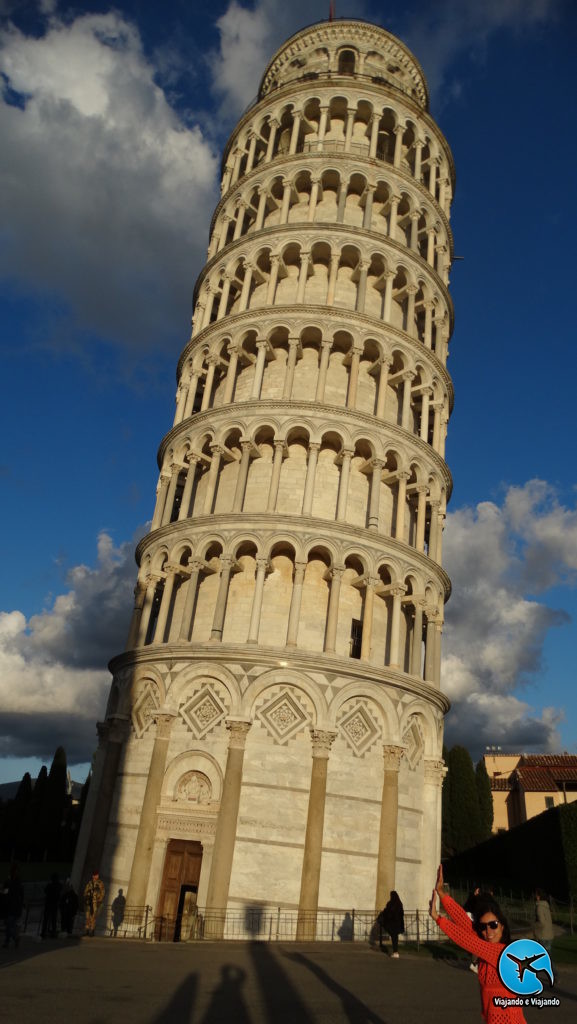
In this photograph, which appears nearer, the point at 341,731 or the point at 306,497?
→ the point at 341,731

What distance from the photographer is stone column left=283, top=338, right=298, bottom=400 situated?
29.6m

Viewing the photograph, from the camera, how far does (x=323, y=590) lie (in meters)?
27.0

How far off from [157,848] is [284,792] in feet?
14.3

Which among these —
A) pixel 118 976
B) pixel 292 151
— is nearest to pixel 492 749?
pixel 292 151

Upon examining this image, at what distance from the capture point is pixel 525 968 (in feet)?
13.9

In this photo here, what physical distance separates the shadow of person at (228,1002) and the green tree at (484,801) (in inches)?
1860

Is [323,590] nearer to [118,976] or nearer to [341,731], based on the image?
[341,731]

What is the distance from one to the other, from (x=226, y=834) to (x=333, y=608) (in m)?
7.99

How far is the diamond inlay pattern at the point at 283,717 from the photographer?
78.0 ft

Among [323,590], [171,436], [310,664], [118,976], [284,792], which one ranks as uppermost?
[171,436]

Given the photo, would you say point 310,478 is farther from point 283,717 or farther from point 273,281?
point 273,281

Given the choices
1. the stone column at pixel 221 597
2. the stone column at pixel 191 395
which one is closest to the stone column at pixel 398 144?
the stone column at pixel 191 395

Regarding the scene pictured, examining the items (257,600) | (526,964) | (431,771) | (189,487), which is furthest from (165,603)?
(526,964)

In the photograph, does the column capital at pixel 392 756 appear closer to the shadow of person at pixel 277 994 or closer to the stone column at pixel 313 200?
the shadow of person at pixel 277 994
